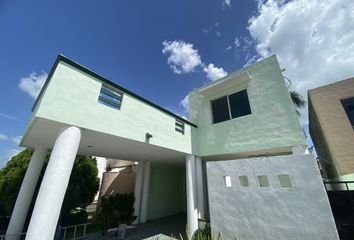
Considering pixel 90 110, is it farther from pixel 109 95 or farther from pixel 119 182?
pixel 119 182

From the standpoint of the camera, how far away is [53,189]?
11.6ft

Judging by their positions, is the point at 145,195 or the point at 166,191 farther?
the point at 166,191

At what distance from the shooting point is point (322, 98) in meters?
10.5

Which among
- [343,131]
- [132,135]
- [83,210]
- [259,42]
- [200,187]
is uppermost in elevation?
[259,42]

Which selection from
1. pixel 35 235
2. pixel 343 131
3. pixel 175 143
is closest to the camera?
pixel 35 235

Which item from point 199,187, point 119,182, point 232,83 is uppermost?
point 232,83

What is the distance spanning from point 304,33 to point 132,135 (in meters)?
10.2

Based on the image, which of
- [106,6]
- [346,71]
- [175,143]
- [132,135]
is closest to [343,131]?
[346,71]

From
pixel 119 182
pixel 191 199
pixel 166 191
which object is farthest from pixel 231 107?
pixel 119 182

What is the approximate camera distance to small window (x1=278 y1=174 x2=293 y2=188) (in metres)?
4.50

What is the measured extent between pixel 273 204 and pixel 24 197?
884cm

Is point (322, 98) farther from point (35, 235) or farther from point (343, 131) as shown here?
point (35, 235)

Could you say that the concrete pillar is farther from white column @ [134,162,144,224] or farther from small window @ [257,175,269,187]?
white column @ [134,162,144,224]

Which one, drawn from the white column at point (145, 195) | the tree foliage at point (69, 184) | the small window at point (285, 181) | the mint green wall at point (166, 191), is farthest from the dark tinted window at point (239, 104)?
the tree foliage at point (69, 184)
